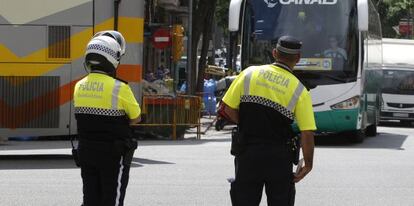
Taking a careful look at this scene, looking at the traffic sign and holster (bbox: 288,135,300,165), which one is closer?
holster (bbox: 288,135,300,165)

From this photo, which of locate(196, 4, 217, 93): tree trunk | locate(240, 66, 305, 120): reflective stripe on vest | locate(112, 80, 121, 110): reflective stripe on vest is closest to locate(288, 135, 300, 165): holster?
locate(240, 66, 305, 120): reflective stripe on vest

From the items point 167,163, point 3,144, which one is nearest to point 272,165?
point 167,163

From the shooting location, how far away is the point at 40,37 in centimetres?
1487

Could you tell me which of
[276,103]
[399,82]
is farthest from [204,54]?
[276,103]

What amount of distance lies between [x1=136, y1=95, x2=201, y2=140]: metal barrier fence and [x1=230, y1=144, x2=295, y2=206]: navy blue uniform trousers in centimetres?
1508

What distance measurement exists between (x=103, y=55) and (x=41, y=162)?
837 centimetres

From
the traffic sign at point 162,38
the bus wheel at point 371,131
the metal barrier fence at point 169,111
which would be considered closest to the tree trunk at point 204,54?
the traffic sign at point 162,38

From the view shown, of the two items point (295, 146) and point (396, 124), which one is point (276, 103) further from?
point (396, 124)

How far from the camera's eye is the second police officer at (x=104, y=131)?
6.62m

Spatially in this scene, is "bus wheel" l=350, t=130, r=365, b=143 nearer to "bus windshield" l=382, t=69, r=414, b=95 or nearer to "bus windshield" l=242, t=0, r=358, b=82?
→ "bus windshield" l=242, t=0, r=358, b=82

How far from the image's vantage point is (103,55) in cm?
680

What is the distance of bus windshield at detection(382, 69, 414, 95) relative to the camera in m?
31.4

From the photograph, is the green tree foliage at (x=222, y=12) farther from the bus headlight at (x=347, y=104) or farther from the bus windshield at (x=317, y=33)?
the bus headlight at (x=347, y=104)

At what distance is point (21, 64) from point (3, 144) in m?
2.30
